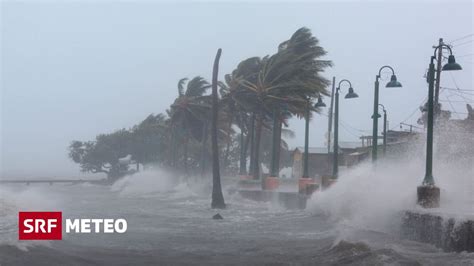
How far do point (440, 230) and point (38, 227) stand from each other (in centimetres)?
780

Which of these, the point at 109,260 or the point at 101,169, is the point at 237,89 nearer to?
the point at 109,260

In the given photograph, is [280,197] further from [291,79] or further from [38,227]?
[38,227]

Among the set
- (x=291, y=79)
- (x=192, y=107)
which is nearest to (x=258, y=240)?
(x=291, y=79)

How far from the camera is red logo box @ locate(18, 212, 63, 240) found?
46.4ft

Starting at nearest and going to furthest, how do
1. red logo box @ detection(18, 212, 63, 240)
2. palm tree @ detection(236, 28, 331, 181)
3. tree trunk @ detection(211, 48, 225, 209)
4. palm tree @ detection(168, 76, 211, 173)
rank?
red logo box @ detection(18, 212, 63, 240) → tree trunk @ detection(211, 48, 225, 209) → palm tree @ detection(236, 28, 331, 181) → palm tree @ detection(168, 76, 211, 173)

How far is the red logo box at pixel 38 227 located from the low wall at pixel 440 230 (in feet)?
24.9

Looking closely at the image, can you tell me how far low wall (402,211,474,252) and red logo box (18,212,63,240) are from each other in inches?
299

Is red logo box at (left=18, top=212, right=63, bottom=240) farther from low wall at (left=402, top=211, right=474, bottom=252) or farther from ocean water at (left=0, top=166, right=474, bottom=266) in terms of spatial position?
low wall at (left=402, top=211, right=474, bottom=252)

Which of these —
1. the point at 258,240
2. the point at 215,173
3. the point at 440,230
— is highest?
the point at 440,230

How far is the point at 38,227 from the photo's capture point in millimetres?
14367

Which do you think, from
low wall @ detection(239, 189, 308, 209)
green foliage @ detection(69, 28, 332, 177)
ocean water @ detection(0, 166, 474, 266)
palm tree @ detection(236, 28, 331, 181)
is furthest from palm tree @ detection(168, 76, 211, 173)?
ocean water @ detection(0, 166, 474, 266)

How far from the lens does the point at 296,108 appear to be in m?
45.3

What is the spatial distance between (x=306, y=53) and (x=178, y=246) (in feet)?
98.0

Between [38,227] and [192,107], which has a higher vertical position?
[192,107]
